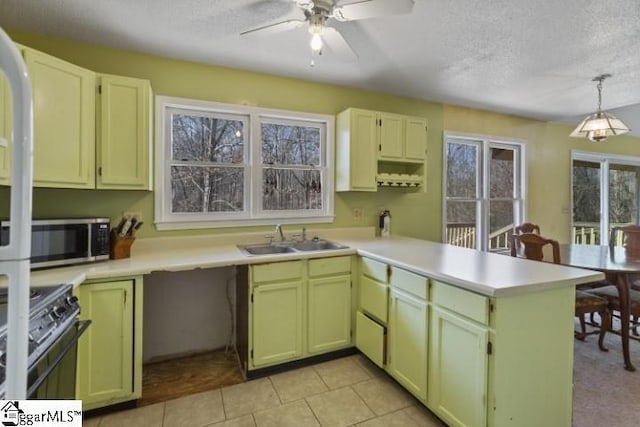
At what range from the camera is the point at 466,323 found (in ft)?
5.21

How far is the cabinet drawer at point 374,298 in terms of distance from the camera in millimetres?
2234

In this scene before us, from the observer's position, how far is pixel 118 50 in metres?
2.36

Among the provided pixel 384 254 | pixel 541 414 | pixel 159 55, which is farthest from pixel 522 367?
pixel 159 55

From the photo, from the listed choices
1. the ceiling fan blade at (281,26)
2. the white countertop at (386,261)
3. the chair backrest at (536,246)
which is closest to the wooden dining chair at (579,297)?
the chair backrest at (536,246)

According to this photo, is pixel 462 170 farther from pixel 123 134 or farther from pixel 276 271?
pixel 123 134

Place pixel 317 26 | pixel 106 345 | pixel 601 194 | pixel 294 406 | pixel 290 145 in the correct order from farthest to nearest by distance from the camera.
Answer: pixel 601 194 < pixel 290 145 < pixel 294 406 < pixel 106 345 < pixel 317 26

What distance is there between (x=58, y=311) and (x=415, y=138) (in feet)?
9.75

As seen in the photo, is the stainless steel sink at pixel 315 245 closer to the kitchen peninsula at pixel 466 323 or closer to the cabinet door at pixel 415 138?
the kitchen peninsula at pixel 466 323

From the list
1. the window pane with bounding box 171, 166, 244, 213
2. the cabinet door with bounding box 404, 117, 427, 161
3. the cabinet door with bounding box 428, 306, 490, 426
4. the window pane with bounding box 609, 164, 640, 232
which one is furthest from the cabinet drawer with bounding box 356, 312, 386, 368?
the window pane with bounding box 609, 164, 640, 232

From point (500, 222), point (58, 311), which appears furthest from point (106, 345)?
point (500, 222)

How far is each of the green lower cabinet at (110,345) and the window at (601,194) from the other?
545 centimetres

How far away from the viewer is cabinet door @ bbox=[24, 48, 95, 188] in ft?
5.80

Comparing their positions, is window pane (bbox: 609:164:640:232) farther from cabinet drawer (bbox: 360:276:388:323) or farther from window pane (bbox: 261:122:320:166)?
window pane (bbox: 261:122:320:166)

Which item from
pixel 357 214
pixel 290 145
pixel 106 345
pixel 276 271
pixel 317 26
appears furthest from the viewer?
pixel 357 214
